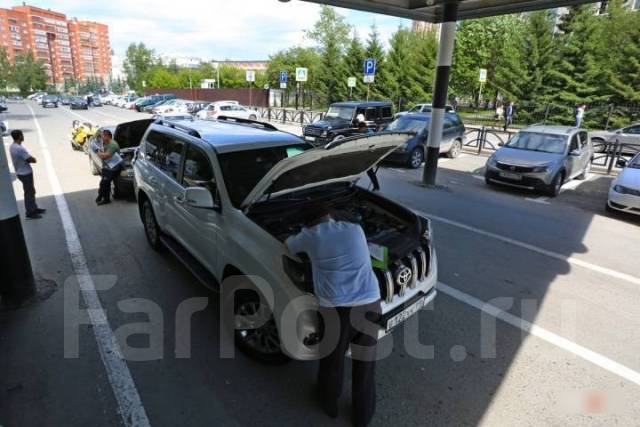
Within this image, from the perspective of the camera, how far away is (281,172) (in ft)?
10.0


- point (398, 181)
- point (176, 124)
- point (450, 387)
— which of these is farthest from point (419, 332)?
point (398, 181)

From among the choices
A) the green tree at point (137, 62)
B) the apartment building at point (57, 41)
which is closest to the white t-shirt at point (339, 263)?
the green tree at point (137, 62)

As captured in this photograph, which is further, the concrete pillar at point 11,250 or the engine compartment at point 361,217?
the concrete pillar at point 11,250

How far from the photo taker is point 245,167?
162 inches

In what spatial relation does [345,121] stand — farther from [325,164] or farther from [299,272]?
[299,272]

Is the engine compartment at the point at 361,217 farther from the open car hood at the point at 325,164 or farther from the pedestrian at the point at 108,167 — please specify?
the pedestrian at the point at 108,167

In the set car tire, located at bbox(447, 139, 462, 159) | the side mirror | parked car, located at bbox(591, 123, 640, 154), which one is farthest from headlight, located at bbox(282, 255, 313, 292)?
parked car, located at bbox(591, 123, 640, 154)

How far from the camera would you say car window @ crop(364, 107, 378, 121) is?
17.8 m

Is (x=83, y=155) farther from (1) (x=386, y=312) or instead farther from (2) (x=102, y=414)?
(1) (x=386, y=312)

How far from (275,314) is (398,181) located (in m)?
8.77

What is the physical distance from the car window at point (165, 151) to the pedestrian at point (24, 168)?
9.34 ft

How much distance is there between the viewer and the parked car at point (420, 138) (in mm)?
13035

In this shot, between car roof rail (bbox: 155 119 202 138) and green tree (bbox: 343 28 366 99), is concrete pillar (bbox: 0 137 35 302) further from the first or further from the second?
green tree (bbox: 343 28 366 99)

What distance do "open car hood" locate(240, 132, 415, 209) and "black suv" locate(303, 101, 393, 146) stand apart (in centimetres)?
1307
